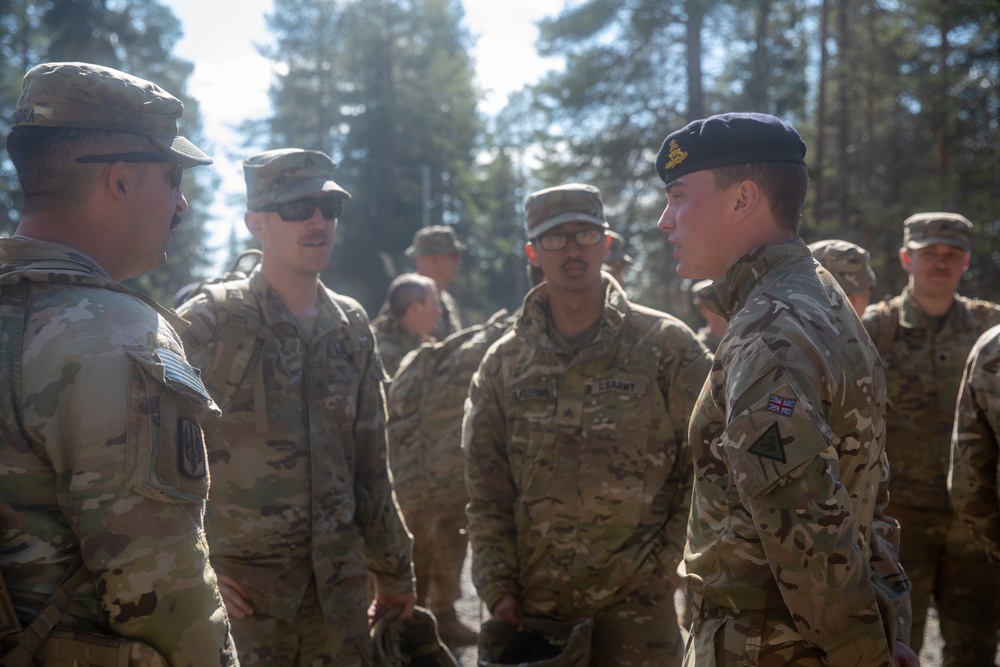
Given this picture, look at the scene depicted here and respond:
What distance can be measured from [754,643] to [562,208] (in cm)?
232

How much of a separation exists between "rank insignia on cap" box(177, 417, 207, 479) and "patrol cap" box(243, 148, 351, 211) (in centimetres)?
203

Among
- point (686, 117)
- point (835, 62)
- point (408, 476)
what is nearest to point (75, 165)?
point (408, 476)

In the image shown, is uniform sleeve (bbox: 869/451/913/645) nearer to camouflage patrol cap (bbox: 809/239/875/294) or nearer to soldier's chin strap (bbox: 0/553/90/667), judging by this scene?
soldier's chin strap (bbox: 0/553/90/667)

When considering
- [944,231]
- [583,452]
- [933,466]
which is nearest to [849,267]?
[944,231]

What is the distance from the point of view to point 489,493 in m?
4.08

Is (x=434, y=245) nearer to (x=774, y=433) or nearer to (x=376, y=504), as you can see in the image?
(x=376, y=504)

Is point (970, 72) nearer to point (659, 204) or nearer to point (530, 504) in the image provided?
point (659, 204)

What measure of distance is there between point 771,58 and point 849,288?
66.0ft

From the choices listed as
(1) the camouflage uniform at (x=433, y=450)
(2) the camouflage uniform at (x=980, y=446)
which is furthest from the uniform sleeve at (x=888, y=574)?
(1) the camouflage uniform at (x=433, y=450)

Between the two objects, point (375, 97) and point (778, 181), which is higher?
point (375, 97)

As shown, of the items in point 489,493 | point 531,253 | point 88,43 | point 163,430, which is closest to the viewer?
point 163,430

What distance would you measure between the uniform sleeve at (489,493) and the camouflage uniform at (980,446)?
2130 mm

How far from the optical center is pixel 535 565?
3959mm

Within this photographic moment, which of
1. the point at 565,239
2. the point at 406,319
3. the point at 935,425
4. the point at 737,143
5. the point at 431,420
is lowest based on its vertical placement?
the point at 431,420
